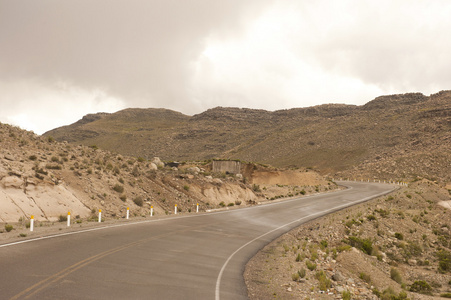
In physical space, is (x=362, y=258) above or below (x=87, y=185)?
below

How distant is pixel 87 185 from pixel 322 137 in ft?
372

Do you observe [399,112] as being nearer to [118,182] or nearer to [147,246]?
[118,182]

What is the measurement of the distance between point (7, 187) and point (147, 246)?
10.7 m

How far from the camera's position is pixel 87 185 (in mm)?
26703

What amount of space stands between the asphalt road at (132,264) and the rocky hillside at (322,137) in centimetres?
7851

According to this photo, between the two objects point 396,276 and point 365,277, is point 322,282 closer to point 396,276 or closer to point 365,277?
point 365,277

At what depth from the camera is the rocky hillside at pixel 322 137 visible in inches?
3831

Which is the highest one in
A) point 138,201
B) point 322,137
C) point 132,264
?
point 322,137

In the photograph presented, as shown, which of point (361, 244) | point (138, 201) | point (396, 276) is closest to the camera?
point (396, 276)

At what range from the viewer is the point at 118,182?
30.5 metres

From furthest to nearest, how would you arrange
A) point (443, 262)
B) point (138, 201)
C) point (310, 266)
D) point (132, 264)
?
point (138, 201) → point (443, 262) → point (310, 266) → point (132, 264)

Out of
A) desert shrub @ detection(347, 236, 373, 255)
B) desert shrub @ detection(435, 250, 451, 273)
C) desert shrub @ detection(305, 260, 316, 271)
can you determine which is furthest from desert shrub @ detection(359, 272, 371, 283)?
desert shrub @ detection(435, 250, 451, 273)

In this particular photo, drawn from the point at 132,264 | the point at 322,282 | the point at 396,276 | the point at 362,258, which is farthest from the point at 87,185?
the point at 396,276

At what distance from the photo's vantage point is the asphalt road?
868cm
